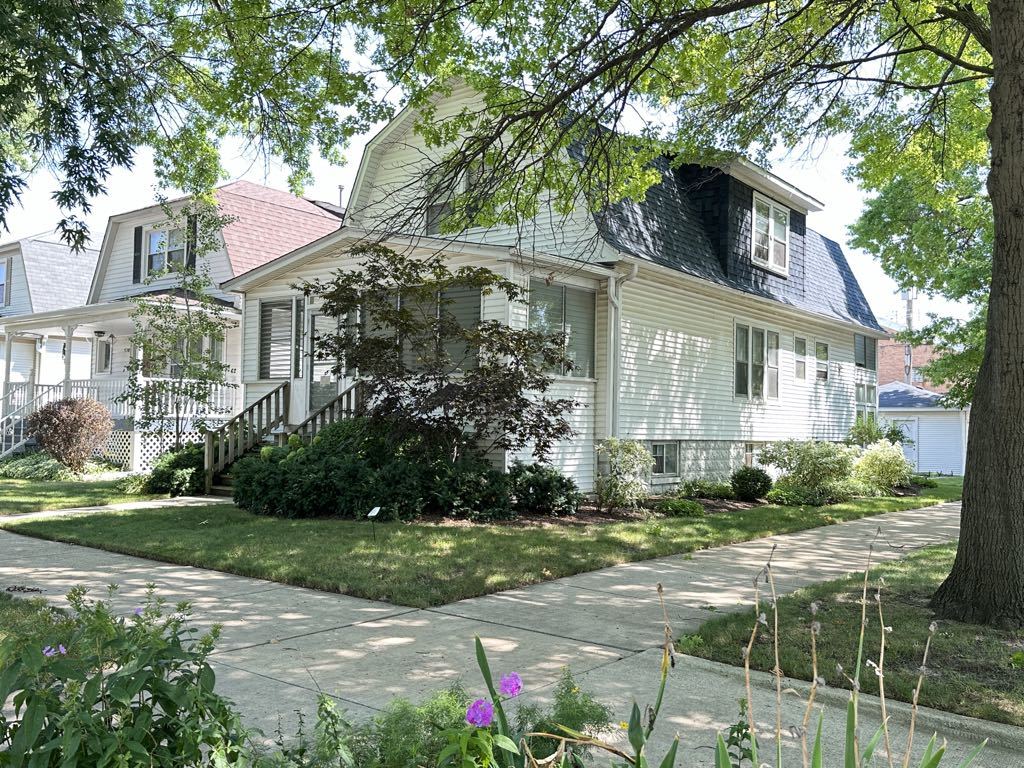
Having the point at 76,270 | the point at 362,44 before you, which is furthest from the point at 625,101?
the point at 76,270

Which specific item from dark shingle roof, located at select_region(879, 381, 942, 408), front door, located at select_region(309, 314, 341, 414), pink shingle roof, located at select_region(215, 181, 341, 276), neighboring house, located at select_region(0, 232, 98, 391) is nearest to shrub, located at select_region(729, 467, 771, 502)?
front door, located at select_region(309, 314, 341, 414)

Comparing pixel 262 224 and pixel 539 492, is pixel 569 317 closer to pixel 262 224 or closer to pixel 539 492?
pixel 539 492

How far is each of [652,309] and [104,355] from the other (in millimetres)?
18194

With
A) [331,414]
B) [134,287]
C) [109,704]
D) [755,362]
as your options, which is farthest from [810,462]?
[134,287]

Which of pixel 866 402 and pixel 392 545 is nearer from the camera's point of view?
pixel 392 545

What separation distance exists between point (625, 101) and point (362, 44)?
4018 millimetres

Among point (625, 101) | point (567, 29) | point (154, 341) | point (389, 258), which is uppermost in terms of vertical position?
point (567, 29)

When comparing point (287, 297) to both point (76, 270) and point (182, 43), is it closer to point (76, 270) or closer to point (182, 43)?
point (182, 43)

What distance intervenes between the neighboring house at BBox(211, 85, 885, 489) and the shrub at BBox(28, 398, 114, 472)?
4432mm

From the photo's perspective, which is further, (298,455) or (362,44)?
(298,455)

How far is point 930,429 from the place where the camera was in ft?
123

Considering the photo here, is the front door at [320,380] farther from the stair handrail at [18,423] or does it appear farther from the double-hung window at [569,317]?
the stair handrail at [18,423]

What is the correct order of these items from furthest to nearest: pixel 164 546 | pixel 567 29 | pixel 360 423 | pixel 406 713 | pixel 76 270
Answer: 1. pixel 76 270
2. pixel 360 423
3. pixel 567 29
4. pixel 164 546
5. pixel 406 713

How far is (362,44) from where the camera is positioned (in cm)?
1062
